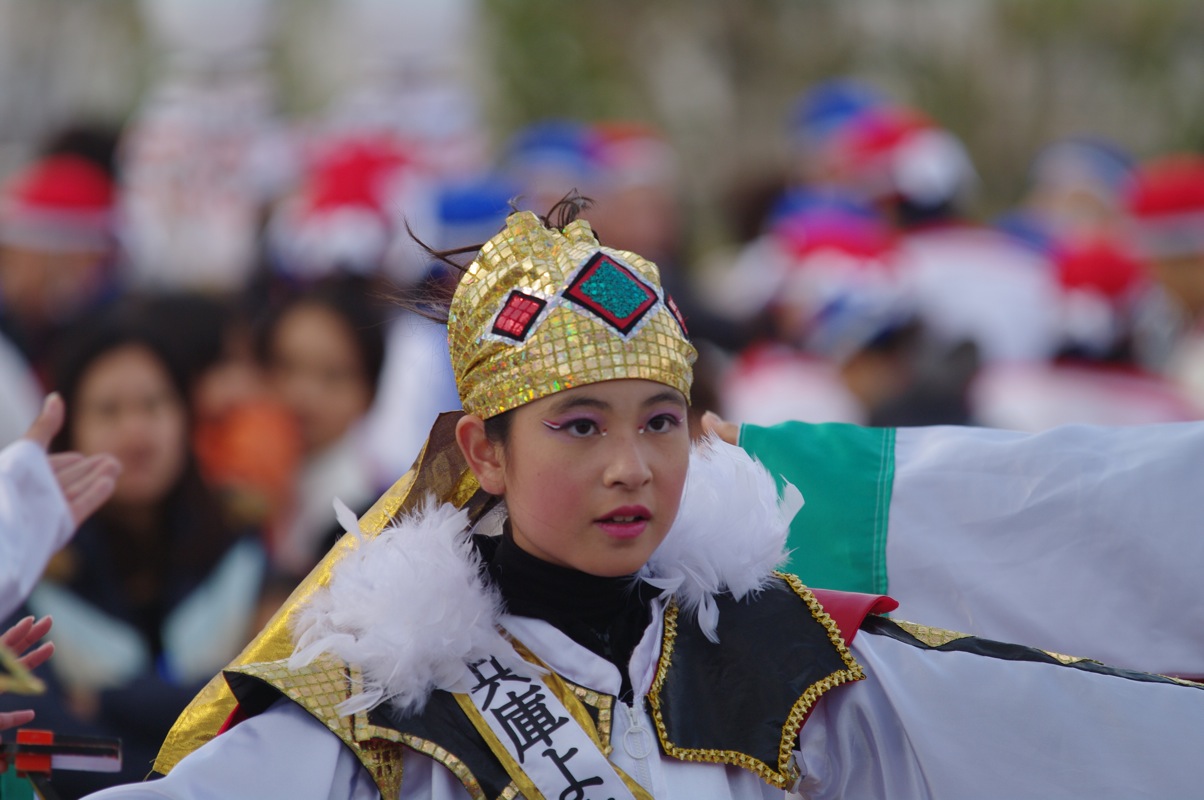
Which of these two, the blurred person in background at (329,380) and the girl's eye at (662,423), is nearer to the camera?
the girl's eye at (662,423)

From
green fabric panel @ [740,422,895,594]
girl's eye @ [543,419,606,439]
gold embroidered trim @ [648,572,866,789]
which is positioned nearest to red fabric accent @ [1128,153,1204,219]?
green fabric panel @ [740,422,895,594]

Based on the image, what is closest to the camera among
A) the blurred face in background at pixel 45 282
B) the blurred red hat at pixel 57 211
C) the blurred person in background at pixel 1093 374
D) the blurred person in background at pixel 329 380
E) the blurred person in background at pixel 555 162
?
the blurred person in background at pixel 329 380

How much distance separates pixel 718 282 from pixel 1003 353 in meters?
5.38

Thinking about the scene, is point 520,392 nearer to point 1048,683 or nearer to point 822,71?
point 1048,683

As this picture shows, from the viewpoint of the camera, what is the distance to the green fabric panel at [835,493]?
2.99 meters

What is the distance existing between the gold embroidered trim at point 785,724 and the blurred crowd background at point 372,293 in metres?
0.69

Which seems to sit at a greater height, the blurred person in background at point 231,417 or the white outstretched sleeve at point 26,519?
the white outstretched sleeve at point 26,519

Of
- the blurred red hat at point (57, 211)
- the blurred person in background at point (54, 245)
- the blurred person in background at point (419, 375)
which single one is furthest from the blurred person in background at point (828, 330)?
the blurred red hat at point (57, 211)

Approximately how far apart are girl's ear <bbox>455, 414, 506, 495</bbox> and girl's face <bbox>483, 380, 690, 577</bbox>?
3.2 inches

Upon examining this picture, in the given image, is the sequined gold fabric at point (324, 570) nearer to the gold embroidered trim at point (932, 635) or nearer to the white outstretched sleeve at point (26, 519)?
the white outstretched sleeve at point (26, 519)

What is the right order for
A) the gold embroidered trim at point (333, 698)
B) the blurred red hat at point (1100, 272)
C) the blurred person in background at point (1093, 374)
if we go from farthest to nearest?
1. the blurred red hat at point (1100, 272)
2. the blurred person in background at point (1093, 374)
3. the gold embroidered trim at point (333, 698)

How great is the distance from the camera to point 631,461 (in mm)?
2430

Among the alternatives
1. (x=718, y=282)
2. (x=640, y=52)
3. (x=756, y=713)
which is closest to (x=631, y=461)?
(x=756, y=713)

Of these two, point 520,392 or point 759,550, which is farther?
point 759,550
